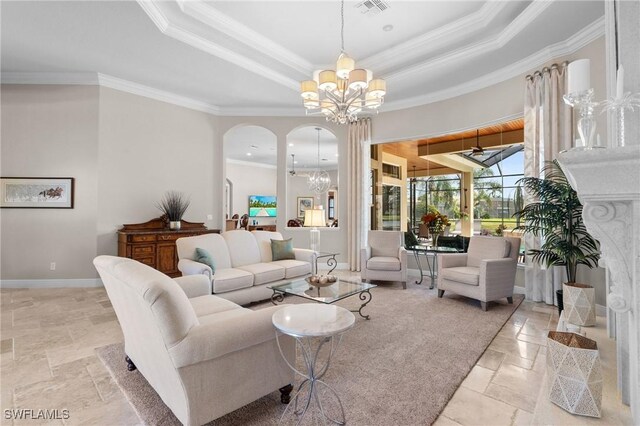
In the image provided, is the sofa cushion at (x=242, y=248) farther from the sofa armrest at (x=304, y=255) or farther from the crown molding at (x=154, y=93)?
the crown molding at (x=154, y=93)

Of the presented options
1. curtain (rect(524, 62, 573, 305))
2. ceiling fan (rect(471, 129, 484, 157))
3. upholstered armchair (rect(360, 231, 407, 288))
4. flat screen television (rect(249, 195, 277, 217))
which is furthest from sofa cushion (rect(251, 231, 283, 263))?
flat screen television (rect(249, 195, 277, 217))

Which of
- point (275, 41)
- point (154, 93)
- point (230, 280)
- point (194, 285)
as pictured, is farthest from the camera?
point (154, 93)

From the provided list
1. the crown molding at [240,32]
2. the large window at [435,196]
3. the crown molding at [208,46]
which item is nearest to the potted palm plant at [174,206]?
the crown molding at [208,46]

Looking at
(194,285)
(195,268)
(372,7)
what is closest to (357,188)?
(372,7)

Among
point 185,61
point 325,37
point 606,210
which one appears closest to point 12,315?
point 185,61

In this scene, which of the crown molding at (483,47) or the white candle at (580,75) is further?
the crown molding at (483,47)

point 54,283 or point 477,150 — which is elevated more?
point 477,150

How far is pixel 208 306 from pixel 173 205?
3.58m

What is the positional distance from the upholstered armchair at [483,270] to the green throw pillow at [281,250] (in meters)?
2.25

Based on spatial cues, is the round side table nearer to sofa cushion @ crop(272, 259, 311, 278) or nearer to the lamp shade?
sofa cushion @ crop(272, 259, 311, 278)

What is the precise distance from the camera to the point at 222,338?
164 centimetres

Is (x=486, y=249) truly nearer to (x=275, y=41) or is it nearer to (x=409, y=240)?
(x=409, y=240)

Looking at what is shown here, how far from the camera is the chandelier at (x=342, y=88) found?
3.26 m

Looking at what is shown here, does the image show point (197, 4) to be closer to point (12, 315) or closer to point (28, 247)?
point (12, 315)
